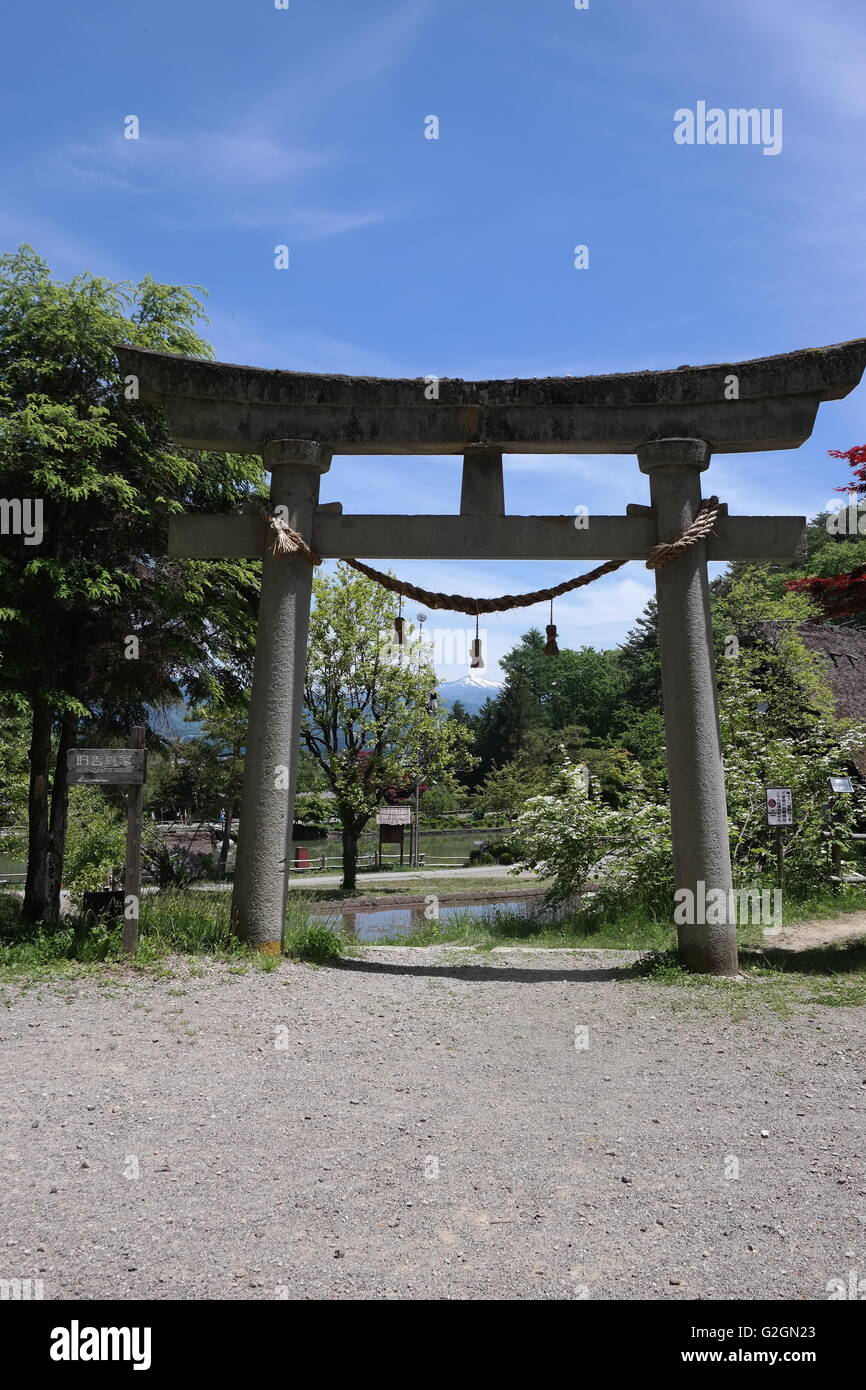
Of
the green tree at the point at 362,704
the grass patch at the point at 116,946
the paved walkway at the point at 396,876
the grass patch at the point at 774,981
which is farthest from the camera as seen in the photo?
the paved walkway at the point at 396,876

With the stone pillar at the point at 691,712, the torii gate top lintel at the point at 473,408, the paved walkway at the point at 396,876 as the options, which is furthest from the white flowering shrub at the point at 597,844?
the paved walkway at the point at 396,876

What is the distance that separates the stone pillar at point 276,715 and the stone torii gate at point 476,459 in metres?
0.01

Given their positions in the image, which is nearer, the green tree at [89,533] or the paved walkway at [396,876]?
the green tree at [89,533]

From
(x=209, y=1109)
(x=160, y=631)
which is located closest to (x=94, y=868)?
(x=160, y=631)

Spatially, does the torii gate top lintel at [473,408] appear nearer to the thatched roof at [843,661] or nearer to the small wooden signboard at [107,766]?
the small wooden signboard at [107,766]

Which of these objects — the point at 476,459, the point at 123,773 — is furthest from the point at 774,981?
the point at 123,773

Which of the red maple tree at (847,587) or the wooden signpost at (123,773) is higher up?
the red maple tree at (847,587)

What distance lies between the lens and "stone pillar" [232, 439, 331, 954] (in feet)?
28.8

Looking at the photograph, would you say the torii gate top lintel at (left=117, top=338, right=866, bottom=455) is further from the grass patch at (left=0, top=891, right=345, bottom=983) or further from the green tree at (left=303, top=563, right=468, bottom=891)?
the green tree at (left=303, top=563, right=468, bottom=891)

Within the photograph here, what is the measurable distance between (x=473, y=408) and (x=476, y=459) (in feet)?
1.57

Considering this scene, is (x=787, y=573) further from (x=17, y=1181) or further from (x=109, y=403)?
(x=17, y=1181)

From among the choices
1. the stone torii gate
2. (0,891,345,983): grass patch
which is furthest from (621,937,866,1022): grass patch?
(0,891,345,983): grass patch

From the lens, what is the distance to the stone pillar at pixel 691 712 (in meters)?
8.62

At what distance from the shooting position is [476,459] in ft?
30.8
